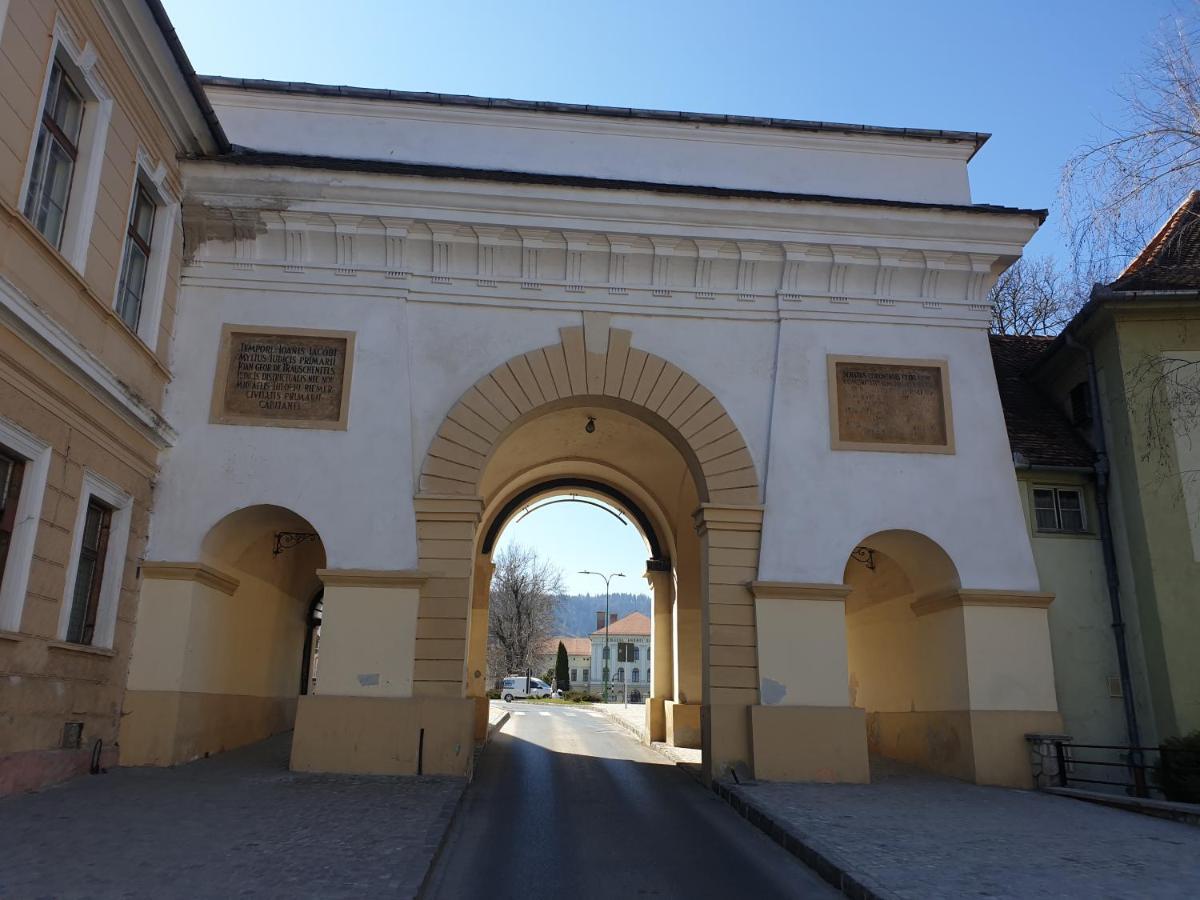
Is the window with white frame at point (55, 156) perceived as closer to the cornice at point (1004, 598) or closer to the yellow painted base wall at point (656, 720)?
the cornice at point (1004, 598)

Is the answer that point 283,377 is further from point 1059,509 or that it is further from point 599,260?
point 1059,509

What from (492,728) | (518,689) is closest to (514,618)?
(518,689)

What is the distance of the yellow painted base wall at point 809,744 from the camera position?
37.2 ft

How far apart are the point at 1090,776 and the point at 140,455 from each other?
43.3 feet

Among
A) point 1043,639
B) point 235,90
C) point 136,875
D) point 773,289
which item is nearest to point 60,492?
point 136,875

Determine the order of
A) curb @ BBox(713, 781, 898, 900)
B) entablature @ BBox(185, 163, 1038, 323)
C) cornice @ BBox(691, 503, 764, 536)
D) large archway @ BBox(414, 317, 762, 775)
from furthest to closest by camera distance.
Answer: entablature @ BBox(185, 163, 1038, 323) → cornice @ BBox(691, 503, 764, 536) → large archway @ BBox(414, 317, 762, 775) → curb @ BBox(713, 781, 898, 900)

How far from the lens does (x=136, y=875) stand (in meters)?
5.98

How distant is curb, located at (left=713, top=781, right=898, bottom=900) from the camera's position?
6152mm

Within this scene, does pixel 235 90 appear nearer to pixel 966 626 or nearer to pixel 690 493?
pixel 690 493

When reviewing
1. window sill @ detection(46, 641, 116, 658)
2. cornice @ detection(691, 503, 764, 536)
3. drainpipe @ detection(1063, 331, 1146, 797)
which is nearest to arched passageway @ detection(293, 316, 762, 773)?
cornice @ detection(691, 503, 764, 536)

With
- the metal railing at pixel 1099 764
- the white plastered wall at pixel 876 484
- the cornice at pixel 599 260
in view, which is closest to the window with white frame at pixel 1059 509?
the white plastered wall at pixel 876 484

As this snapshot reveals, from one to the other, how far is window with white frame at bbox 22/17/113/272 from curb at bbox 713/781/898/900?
8.73 metres

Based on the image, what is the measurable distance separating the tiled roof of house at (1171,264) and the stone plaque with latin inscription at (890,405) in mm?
3129

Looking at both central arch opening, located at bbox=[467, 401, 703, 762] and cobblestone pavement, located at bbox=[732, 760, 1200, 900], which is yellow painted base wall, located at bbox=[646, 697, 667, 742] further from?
cobblestone pavement, located at bbox=[732, 760, 1200, 900]
